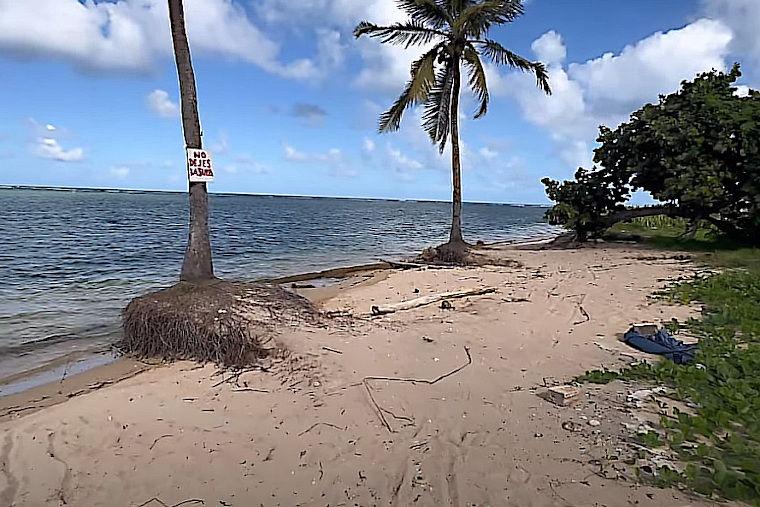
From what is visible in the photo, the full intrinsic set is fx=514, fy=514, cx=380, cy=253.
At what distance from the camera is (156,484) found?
342cm

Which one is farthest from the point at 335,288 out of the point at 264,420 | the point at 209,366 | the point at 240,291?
the point at 264,420

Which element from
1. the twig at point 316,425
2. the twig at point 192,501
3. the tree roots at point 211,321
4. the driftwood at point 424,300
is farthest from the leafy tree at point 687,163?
the twig at point 192,501

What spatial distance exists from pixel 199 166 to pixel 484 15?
1027 cm

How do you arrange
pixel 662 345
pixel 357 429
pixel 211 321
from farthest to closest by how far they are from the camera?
pixel 211 321 < pixel 662 345 < pixel 357 429

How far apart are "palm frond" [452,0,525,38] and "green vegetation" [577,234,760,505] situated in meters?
9.76

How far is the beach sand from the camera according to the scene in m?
3.26

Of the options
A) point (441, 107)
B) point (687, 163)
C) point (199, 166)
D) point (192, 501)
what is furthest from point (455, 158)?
point (192, 501)

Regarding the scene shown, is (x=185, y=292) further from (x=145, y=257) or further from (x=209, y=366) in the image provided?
(x=145, y=257)

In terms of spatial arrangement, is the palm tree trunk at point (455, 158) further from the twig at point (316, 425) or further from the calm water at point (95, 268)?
the twig at point (316, 425)

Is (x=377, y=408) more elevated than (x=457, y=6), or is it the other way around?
(x=457, y=6)

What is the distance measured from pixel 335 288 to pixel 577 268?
6.21 meters

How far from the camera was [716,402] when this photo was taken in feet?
13.7

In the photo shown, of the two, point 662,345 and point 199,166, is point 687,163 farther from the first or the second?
point 199,166

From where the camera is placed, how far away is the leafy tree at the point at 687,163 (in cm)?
1450
